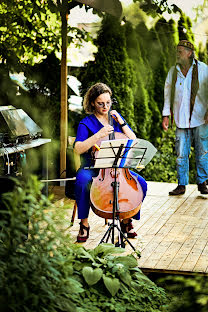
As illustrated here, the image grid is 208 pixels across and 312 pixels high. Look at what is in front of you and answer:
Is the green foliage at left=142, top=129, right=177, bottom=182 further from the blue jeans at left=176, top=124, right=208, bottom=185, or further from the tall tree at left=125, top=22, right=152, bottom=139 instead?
the blue jeans at left=176, top=124, right=208, bottom=185

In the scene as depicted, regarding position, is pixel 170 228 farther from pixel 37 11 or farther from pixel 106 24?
pixel 106 24

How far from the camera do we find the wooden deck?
3.76m

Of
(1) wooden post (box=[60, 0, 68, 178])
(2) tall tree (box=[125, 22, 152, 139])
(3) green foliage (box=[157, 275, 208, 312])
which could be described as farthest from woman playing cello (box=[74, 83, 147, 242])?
(2) tall tree (box=[125, 22, 152, 139])

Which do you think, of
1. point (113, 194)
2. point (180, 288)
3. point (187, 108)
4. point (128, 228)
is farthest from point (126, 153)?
point (187, 108)

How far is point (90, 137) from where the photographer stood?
13.1 ft

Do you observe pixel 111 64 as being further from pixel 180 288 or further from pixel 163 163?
pixel 180 288

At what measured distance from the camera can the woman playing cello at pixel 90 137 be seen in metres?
4.11

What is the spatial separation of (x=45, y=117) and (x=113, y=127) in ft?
7.55

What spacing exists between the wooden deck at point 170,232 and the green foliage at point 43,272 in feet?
2.28

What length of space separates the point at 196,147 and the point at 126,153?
225cm

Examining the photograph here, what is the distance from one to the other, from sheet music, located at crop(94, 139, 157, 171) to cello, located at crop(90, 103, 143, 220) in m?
0.12

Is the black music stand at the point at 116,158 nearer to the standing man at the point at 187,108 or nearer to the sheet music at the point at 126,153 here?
the sheet music at the point at 126,153

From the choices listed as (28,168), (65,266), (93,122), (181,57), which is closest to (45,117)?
(28,168)

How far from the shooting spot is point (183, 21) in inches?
288
